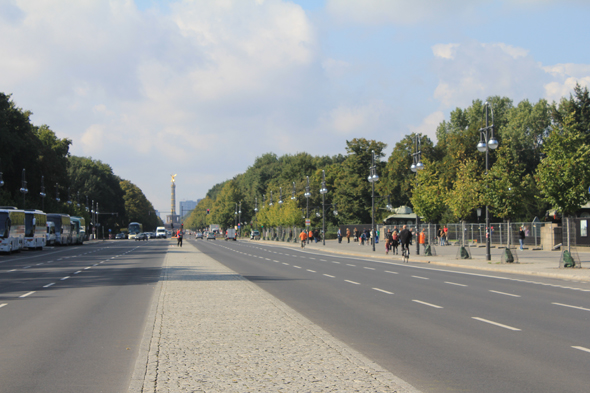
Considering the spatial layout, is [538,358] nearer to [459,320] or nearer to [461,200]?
[459,320]

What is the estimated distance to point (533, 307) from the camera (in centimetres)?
1269

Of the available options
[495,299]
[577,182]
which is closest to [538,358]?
[495,299]

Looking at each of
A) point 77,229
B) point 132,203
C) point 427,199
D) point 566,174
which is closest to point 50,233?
point 77,229

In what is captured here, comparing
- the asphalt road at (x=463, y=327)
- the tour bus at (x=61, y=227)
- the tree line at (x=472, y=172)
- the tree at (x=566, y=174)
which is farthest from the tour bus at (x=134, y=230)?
the asphalt road at (x=463, y=327)

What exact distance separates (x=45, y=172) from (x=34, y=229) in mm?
23867

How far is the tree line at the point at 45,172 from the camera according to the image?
57.2 meters

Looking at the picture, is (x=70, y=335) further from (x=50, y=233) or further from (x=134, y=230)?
(x=134, y=230)

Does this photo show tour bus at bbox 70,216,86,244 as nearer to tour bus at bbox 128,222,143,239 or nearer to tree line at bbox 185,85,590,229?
tree line at bbox 185,85,590,229

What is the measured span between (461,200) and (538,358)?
101ft

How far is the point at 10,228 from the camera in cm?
4159

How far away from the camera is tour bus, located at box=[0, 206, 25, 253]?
133 ft

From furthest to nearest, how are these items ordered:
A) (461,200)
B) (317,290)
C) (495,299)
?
(461,200) < (317,290) < (495,299)

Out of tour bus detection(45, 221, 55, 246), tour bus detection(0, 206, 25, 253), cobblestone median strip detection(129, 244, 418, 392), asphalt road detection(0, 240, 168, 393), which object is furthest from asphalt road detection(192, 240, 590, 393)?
tour bus detection(45, 221, 55, 246)

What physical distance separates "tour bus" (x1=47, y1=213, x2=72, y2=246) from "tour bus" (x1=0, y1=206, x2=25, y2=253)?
16.3 metres
